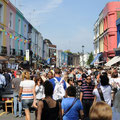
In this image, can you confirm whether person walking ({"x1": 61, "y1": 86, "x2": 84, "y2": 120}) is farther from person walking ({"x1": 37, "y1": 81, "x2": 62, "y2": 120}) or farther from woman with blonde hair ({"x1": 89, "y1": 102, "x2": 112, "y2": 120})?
woman with blonde hair ({"x1": 89, "y1": 102, "x2": 112, "y2": 120})

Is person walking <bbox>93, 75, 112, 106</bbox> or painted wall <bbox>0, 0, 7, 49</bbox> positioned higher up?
painted wall <bbox>0, 0, 7, 49</bbox>

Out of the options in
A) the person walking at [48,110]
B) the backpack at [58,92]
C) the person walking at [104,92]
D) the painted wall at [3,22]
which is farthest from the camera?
the painted wall at [3,22]

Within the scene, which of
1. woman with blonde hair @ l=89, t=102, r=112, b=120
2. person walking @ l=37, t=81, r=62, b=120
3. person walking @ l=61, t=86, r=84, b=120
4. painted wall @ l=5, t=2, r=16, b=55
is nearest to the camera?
woman with blonde hair @ l=89, t=102, r=112, b=120

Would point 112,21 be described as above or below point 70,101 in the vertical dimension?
above

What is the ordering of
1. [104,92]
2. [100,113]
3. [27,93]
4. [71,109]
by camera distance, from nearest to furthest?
[100,113]
[71,109]
[104,92]
[27,93]

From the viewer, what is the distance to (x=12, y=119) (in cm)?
910

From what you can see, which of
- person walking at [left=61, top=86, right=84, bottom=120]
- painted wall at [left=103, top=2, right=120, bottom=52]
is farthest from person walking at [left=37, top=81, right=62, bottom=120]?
painted wall at [left=103, top=2, right=120, bottom=52]

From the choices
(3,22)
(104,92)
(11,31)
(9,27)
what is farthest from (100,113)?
(11,31)

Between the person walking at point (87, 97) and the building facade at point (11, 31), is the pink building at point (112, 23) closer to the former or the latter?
the building facade at point (11, 31)

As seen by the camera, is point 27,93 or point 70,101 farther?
point 27,93

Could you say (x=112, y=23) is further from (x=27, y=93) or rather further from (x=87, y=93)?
(x=27, y=93)

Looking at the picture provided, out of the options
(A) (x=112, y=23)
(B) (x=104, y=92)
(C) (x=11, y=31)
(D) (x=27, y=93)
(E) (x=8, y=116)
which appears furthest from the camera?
(A) (x=112, y=23)

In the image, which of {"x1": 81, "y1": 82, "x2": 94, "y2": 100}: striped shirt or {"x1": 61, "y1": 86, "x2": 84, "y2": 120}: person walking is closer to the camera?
{"x1": 61, "y1": 86, "x2": 84, "y2": 120}: person walking

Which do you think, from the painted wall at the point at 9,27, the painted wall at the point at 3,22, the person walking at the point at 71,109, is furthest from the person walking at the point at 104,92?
the painted wall at the point at 9,27
